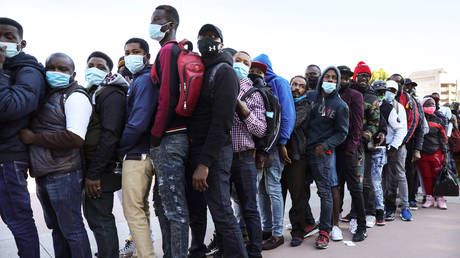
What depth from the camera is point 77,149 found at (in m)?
2.74

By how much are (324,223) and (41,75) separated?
3.33 meters

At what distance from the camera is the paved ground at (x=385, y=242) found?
12.2 feet

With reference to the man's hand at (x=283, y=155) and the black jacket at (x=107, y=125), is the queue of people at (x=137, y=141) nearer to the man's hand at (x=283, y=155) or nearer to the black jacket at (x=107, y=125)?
the black jacket at (x=107, y=125)

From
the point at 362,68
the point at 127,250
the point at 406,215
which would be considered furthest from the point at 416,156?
the point at 127,250

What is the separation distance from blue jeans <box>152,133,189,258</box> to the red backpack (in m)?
0.24

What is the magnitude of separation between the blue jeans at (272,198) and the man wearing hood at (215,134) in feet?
4.42

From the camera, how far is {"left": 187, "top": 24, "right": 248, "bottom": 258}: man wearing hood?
242cm

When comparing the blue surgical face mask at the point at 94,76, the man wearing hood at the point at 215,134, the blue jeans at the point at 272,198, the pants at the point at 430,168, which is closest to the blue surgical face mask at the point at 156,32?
the man wearing hood at the point at 215,134

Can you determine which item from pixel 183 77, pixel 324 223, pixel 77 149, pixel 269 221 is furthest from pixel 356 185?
pixel 77 149

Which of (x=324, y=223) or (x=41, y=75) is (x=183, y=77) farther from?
(x=324, y=223)

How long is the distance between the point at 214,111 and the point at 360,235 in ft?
9.49

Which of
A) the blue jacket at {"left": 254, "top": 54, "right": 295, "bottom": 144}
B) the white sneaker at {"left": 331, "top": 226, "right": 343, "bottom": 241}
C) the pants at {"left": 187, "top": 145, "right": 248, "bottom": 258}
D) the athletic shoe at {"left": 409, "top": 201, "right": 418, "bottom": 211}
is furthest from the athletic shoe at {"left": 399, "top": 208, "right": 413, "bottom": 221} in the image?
the pants at {"left": 187, "top": 145, "right": 248, "bottom": 258}

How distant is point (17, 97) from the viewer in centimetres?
240

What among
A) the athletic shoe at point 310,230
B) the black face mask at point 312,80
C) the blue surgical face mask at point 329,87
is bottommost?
the athletic shoe at point 310,230
